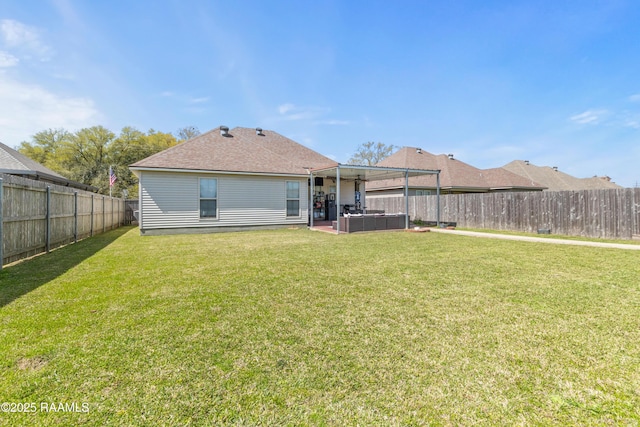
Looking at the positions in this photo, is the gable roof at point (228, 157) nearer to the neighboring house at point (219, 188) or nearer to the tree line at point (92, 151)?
the neighboring house at point (219, 188)

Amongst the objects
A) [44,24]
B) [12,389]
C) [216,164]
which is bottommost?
[12,389]

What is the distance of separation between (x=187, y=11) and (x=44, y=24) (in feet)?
15.6

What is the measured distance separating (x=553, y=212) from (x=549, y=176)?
24.6 metres

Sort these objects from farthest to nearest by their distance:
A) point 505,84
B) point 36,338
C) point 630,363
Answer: point 505,84 < point 36,338 < point 630,363

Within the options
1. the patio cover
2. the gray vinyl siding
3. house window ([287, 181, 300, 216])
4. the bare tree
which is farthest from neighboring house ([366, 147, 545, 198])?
the bare tree

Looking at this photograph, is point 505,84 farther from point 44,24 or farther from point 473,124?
point 44,24

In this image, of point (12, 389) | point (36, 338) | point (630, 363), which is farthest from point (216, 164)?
point (630, 363)

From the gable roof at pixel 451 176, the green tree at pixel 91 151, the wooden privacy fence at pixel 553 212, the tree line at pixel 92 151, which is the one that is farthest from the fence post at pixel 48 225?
Answer: the green tree at pixel 91 151

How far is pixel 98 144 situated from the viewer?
32.5 meters

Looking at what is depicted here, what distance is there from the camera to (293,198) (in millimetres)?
13445

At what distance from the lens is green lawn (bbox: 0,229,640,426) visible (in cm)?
176

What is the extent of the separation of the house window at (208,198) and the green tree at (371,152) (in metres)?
30.7

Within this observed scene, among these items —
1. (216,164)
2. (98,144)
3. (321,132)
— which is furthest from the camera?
(98,144)

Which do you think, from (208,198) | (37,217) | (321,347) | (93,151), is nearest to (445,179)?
(208,198)
